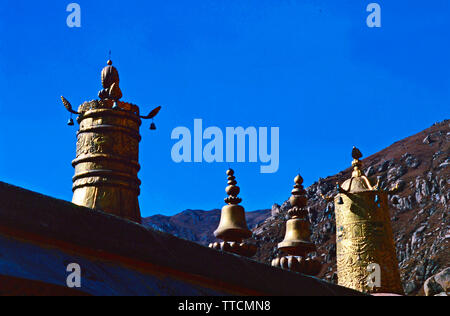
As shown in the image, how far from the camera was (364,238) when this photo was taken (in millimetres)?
9719

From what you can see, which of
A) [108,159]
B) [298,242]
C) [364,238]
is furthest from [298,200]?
[108,159]

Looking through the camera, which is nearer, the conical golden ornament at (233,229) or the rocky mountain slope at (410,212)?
the conical golden ornament at (233,229)

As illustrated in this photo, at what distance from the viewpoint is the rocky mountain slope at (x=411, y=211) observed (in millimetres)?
90981

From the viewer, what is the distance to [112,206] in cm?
652

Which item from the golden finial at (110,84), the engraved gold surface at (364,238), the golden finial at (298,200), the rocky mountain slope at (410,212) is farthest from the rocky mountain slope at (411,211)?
the golden finial at (110,84)

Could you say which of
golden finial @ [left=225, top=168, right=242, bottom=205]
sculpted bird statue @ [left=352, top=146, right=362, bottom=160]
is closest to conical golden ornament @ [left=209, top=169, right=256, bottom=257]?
golden finial @ [left=225, top=168, right=242, bottom=205]

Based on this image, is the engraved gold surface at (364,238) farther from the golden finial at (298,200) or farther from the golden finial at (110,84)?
the golden finial at (110,84)

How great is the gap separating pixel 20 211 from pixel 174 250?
1.24 metres

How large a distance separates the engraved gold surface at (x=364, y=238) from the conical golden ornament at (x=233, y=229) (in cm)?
160

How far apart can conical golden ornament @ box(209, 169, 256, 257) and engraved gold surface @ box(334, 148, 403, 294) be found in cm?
160

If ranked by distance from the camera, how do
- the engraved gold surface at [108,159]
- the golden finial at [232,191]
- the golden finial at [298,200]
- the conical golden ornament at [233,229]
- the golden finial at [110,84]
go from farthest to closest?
1. the golden finial at [298,200]
2. the golden finial at [232,191]
3. the conical golden ornament at [233,229]
4. the golden finial at [110,84]
5. the engraved gold surface at [108,159]

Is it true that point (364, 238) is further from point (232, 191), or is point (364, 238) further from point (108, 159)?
point (108, 159)

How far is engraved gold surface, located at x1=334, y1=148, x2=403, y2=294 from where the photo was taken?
31.2 feet

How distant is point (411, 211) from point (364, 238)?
107137 millimetres
